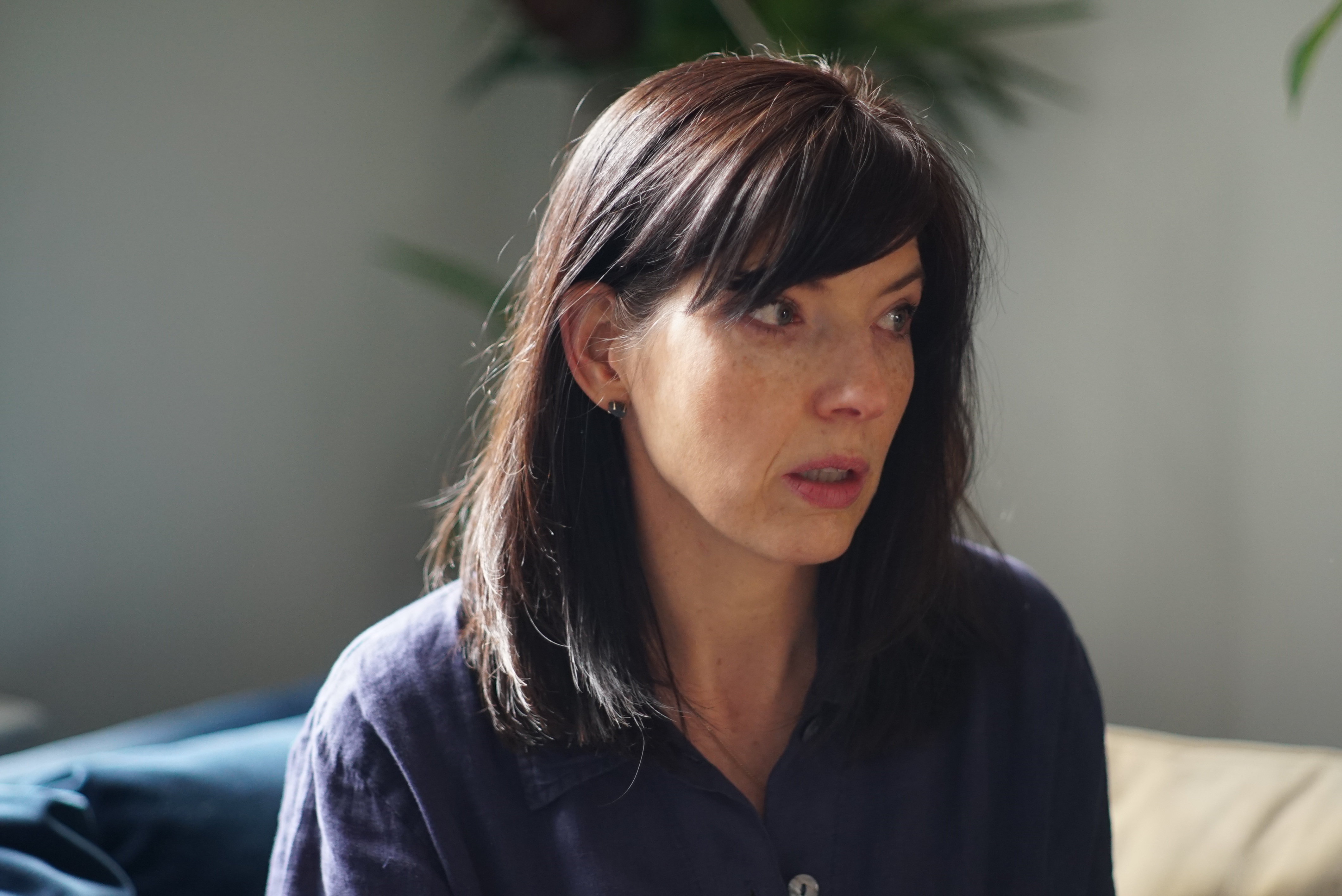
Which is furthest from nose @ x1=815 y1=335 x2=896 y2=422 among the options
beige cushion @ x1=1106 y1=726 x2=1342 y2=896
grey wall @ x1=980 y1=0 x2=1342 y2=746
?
grey wall @ x1=980 y1=0 x2=1342 y2=746

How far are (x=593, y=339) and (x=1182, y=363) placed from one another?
112cm

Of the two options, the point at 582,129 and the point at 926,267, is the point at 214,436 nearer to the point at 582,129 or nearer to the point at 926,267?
the point at 582,129

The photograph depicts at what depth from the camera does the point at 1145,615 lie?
5.73 ft

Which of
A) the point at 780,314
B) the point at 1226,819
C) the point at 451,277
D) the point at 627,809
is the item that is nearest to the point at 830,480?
the point at 780,314

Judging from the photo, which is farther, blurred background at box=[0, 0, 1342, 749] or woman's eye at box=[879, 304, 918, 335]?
blurred background at box=[0, 0, 1342, 749]

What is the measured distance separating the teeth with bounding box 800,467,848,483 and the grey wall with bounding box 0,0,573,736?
130 cm

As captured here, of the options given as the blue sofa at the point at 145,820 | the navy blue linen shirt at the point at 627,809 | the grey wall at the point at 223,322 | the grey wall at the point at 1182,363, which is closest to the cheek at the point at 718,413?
the navy blue linen shirt at the point at 627,809

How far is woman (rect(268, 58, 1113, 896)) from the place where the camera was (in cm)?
83

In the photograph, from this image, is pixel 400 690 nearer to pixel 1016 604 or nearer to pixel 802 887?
pixel 802 887

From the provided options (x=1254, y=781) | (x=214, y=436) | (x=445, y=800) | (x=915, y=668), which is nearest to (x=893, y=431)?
(x=915, y=668)

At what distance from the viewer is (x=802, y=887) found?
91 cm

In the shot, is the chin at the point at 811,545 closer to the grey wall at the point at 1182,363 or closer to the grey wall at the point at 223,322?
the grey wall at the point at 1182,363

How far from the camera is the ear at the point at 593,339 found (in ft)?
2.93

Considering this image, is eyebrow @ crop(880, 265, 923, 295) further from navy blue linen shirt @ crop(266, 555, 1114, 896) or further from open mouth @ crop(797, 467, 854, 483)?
navy blue linen shirt @ crop(266, 555, 1114, 896)
